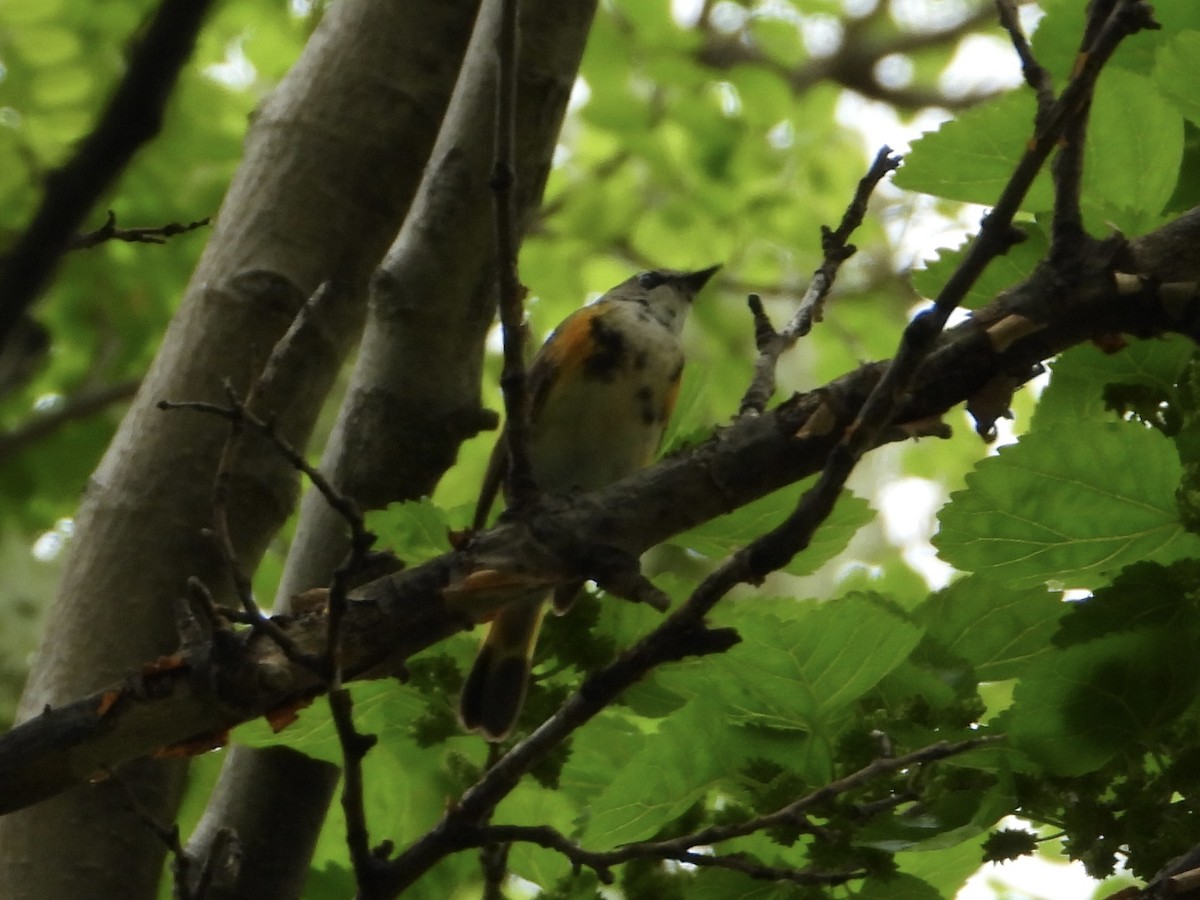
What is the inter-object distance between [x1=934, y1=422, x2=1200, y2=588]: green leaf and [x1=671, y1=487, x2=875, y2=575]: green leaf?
0.25m

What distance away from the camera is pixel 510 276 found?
4.97 ft

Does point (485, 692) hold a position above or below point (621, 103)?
below

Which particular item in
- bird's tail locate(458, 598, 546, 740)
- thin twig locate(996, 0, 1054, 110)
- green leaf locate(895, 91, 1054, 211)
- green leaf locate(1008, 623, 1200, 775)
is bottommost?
green leaf locate(1008, 623, 1200, 775)

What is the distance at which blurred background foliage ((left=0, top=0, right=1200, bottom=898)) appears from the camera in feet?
6.03

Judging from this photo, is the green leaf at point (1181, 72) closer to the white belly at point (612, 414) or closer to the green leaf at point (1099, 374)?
the green leaf at point (1099, 374)

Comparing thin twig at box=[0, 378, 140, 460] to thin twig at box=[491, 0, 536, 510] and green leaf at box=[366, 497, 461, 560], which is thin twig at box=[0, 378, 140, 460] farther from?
thin twig at box=[491, 0, 536, 510]

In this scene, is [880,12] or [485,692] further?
[880,12]

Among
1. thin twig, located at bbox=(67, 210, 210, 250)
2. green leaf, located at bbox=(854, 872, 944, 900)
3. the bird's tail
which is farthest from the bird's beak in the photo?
green leaf, located at bbox=(854, 872, 944, 900)

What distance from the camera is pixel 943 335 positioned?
1592 mm

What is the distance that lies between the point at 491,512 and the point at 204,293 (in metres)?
0.81

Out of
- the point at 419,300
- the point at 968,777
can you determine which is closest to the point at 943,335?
the point at 968,777

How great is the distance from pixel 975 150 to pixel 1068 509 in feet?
1.80

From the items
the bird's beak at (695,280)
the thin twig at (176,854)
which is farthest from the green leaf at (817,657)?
the bird's beak at (695,280)

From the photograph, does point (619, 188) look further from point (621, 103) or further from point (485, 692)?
point (485, 692)
